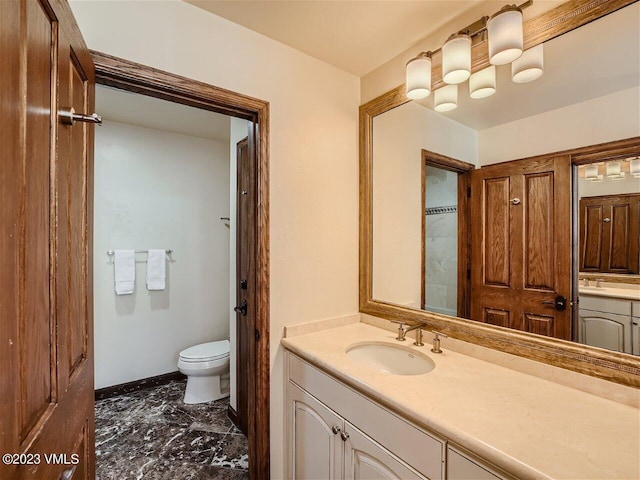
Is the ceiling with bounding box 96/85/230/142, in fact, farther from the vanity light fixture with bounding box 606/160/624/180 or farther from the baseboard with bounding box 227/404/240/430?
the vanity light fixture with bounding box 606/160/624/180

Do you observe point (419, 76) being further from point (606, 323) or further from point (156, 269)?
point (156, 269)

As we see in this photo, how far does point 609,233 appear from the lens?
1.03m

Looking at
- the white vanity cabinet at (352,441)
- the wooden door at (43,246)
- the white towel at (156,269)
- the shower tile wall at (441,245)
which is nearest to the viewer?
the wooden door at (43,246)

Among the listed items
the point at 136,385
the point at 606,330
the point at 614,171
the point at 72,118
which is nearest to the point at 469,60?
the point at 614,171

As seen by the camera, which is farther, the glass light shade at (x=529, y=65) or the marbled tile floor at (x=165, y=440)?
the marbled tile floor at (x=165, y=440)

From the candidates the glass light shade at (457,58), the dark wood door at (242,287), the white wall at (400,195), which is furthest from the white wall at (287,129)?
the glass light shade at (457,58)

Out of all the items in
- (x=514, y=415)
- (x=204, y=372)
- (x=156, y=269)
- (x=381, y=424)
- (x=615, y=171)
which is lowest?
(x=204, y=372)

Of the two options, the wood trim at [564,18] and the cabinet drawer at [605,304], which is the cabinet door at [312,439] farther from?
the wood trim at [564,18]

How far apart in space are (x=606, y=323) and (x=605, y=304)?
6 cm

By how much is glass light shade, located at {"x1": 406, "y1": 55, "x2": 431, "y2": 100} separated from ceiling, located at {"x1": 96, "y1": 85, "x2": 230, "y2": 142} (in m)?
1.57

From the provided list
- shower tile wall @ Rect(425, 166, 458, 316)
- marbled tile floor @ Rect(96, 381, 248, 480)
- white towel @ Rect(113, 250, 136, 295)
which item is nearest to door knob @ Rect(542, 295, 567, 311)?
shower tile wall @ Rect(425, 166, 458, 316)

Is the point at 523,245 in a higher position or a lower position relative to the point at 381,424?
higher

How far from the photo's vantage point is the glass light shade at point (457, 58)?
128cm

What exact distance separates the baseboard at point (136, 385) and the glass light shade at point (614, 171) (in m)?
3.34
